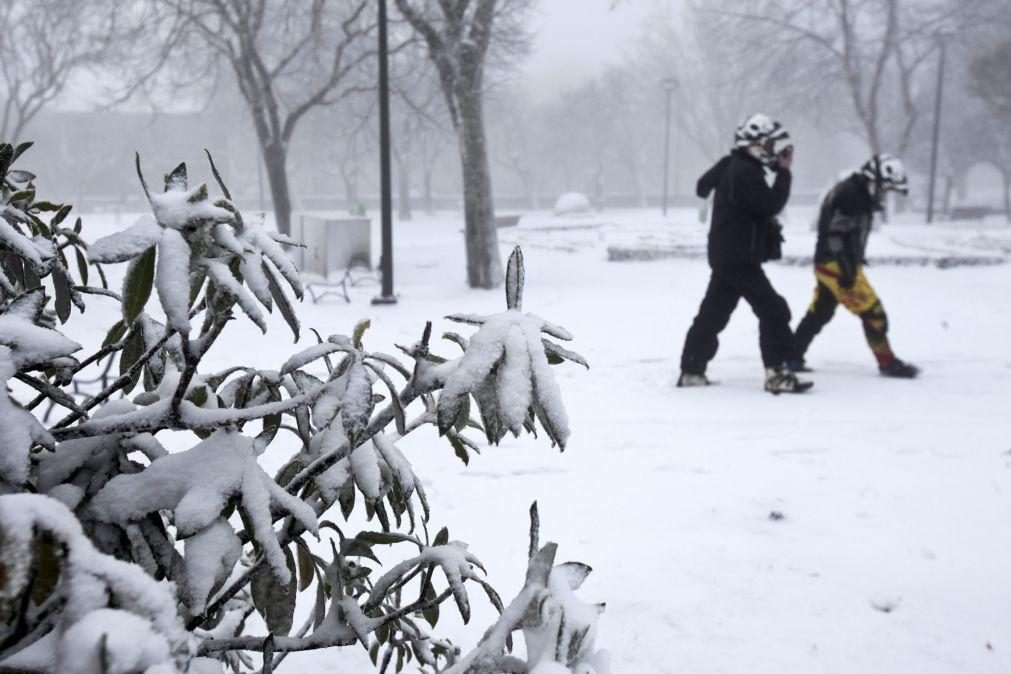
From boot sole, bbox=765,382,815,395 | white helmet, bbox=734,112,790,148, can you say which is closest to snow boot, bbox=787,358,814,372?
boot sole, bbox=765,382,815,395

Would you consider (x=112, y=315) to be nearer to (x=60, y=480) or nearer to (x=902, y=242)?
(x=60, y=480)

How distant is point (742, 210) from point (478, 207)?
658 centimetres

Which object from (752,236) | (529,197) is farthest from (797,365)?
(529,197)

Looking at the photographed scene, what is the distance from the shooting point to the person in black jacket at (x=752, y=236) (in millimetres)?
5164

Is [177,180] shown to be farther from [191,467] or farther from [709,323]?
[709,323]

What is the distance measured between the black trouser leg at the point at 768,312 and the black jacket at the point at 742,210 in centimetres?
10

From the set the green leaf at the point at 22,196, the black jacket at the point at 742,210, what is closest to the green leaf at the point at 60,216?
the green leaf at the point at 22,196

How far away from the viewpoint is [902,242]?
18047 millimetres

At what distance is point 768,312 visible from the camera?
5207mm

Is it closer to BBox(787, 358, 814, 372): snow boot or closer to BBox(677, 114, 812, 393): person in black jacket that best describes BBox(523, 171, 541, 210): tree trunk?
BBox(787, 358, 814, 372): snow boot

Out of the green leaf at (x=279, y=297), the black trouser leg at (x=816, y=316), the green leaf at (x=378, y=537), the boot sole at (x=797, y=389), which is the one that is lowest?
the boot sole at (x=797, y=389)

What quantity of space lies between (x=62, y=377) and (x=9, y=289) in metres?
0.15

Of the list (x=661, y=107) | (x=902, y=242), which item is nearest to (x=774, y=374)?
(x=902, y=242)

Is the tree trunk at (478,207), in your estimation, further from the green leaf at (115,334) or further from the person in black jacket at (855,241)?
the green leaf at (115,334)
